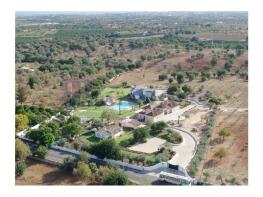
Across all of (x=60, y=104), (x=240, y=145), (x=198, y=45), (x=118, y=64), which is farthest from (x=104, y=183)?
(x=198, y=45)

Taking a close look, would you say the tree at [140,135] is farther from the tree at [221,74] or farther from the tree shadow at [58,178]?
the tree at [221,74]

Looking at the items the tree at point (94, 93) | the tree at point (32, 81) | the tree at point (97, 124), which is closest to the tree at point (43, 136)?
the tree at point (97, 124)

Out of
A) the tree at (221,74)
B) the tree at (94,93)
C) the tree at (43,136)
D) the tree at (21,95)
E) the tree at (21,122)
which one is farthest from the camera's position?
the tree at (221,74)

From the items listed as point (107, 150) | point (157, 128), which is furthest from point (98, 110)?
point (107, 150)


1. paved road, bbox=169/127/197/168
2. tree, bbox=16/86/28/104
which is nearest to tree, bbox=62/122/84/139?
paved road, bbox=169/127/197/168

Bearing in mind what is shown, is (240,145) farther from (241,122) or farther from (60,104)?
(60,104)

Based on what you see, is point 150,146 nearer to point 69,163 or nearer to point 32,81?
point 69,163

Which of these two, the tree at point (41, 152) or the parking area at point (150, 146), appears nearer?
the tree at point (41, 152)

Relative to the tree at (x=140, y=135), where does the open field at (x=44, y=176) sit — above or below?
below

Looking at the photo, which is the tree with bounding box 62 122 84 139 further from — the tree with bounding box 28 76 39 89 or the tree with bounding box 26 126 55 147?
the tree with bounding box 28 76 39 89

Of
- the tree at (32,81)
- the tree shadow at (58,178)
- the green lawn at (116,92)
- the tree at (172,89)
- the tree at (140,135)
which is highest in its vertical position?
the tree at (32,81)
